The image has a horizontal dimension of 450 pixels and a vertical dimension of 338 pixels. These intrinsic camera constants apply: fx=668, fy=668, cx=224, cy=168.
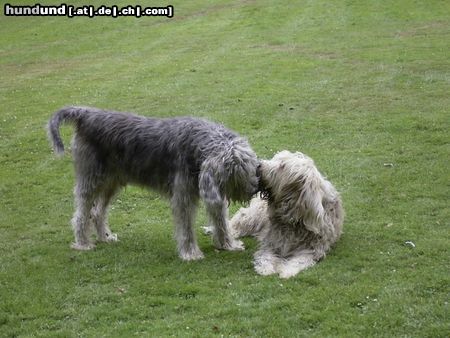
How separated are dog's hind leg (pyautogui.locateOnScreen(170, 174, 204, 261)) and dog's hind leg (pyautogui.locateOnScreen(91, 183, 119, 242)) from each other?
1.16m

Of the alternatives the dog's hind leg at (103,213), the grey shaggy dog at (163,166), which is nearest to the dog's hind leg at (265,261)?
the grey shaggy dog at (163,166)

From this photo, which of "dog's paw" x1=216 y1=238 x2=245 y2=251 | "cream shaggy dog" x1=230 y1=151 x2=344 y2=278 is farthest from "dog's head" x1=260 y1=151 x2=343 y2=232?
"dog's paw" x1=216 y1=238 x2=245 y2=251

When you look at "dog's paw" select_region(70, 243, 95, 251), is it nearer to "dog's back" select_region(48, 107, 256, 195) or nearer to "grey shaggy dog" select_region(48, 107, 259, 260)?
"grey shaggy dog" select_region(48, 107, 259, 260)

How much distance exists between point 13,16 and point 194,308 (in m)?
32.6

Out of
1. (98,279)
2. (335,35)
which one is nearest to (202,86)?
(335,35)

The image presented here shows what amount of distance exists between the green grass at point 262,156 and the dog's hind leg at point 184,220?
241 mm

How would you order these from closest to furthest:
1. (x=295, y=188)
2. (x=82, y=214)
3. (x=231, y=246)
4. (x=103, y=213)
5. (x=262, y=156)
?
(x=295, y=188)
(x=231, y=246)
(x=82, y=214)
(x=103, y=213)
(x=262, y=156)

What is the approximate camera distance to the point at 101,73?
21656mm

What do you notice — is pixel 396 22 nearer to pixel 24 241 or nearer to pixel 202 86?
pixel 202 86

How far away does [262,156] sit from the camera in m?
12.3

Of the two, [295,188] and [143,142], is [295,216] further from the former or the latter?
[143,142]

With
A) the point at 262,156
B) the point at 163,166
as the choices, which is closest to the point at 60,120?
the point at 163,166

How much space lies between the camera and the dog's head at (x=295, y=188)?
780cm

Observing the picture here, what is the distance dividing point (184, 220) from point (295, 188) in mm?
1419
